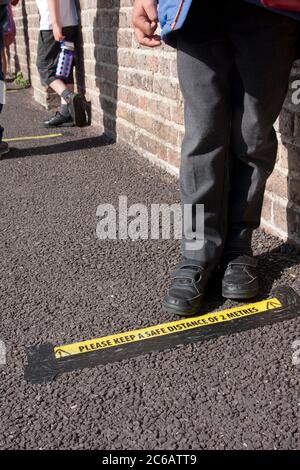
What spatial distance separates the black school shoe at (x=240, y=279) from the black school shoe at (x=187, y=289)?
3.9 inches

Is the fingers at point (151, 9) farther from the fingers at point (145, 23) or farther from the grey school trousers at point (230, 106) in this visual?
the grey school trousers at point (230, 106)

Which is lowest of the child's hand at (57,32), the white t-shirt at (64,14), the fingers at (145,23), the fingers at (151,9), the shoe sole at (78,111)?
the shoe sole at (78,111)

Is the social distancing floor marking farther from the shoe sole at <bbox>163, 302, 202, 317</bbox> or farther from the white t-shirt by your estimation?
the white t-shirt

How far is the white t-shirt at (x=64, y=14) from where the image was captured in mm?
5883

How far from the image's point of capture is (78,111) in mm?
6086

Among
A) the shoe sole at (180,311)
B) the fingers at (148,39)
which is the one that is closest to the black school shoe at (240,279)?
the shoe sole at (180,311)

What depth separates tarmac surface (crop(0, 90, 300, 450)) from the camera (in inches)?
67.0

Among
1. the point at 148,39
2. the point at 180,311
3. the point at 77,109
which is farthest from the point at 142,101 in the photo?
the point at 180,311

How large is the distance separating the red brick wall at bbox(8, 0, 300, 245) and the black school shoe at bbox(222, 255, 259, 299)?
18.2 inches

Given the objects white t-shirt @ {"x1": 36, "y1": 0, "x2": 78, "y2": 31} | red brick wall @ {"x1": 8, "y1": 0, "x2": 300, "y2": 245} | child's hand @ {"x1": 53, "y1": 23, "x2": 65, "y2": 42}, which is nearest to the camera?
red brick wall @ {"x1": 8, "y1": 0, "x2": 300, "y2": 245}

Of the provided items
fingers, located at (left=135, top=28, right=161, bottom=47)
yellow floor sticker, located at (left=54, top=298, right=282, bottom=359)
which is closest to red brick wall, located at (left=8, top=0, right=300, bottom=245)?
yellow floor sticker, located at (left=54, top=298, right=282, bottom=359)

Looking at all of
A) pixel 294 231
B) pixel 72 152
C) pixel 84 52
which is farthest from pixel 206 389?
pixel 84 52

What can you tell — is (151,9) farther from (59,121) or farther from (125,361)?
(59,121)

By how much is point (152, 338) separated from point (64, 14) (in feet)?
15.6
